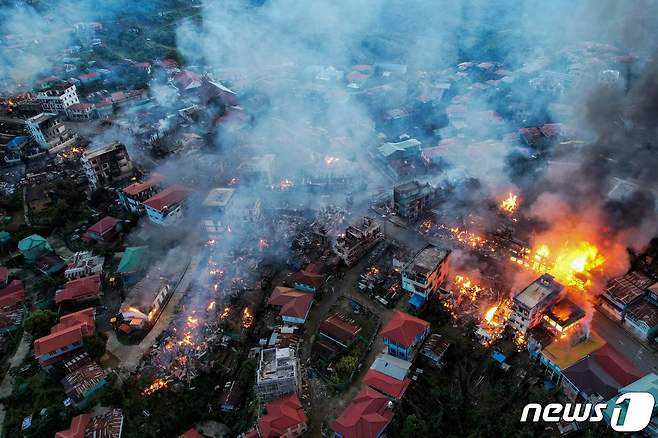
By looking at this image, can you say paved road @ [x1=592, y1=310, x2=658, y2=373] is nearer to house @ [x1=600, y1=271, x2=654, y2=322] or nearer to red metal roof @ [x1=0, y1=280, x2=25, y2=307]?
house @ [x1=600, y1=271, x2=654, y2=322]

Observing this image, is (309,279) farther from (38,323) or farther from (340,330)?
(38,323)

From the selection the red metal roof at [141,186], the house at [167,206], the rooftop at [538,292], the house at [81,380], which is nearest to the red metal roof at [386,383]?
the rooftop at [538,292]

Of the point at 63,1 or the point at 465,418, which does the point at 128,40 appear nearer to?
the point at 63,1

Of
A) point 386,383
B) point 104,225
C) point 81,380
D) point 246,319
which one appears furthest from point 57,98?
point 386,383

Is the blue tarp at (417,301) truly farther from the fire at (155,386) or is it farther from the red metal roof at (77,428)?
the red metal roof at (77,428)

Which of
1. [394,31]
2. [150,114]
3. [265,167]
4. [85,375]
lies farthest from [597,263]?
[394,31]
